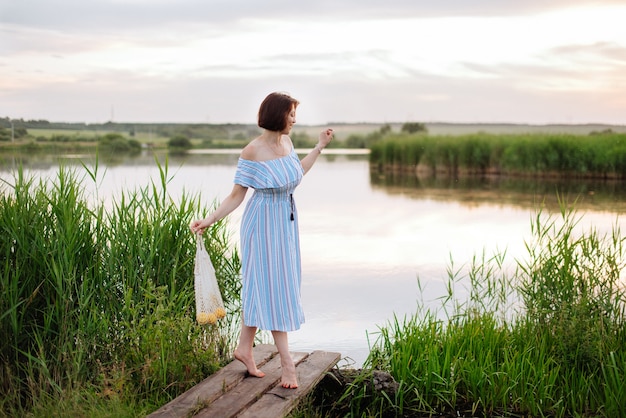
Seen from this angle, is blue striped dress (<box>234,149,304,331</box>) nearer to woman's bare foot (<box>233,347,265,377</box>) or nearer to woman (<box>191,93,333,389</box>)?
woman (<box>191,93,333,389</box>)

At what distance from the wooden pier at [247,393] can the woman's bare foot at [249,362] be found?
30mm

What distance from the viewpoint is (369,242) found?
483 inches

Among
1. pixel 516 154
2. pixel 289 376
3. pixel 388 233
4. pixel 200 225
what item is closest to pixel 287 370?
pixel 289 376

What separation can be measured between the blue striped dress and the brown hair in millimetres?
187

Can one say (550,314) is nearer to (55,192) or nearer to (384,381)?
(384,381)

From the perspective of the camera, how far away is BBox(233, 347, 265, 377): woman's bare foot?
384cm

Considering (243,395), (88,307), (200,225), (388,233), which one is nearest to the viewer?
(243,395)

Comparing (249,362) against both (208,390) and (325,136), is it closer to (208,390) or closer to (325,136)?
(208,390)

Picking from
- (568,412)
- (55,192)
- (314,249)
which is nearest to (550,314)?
(568,412)

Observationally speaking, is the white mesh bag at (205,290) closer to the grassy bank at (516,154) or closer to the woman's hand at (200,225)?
the woman's hand at (200,225)

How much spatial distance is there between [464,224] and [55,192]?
1062 centimetres

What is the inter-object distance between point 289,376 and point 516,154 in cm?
1906

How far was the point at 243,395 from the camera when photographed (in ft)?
11.7

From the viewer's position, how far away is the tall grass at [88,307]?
3885mm
